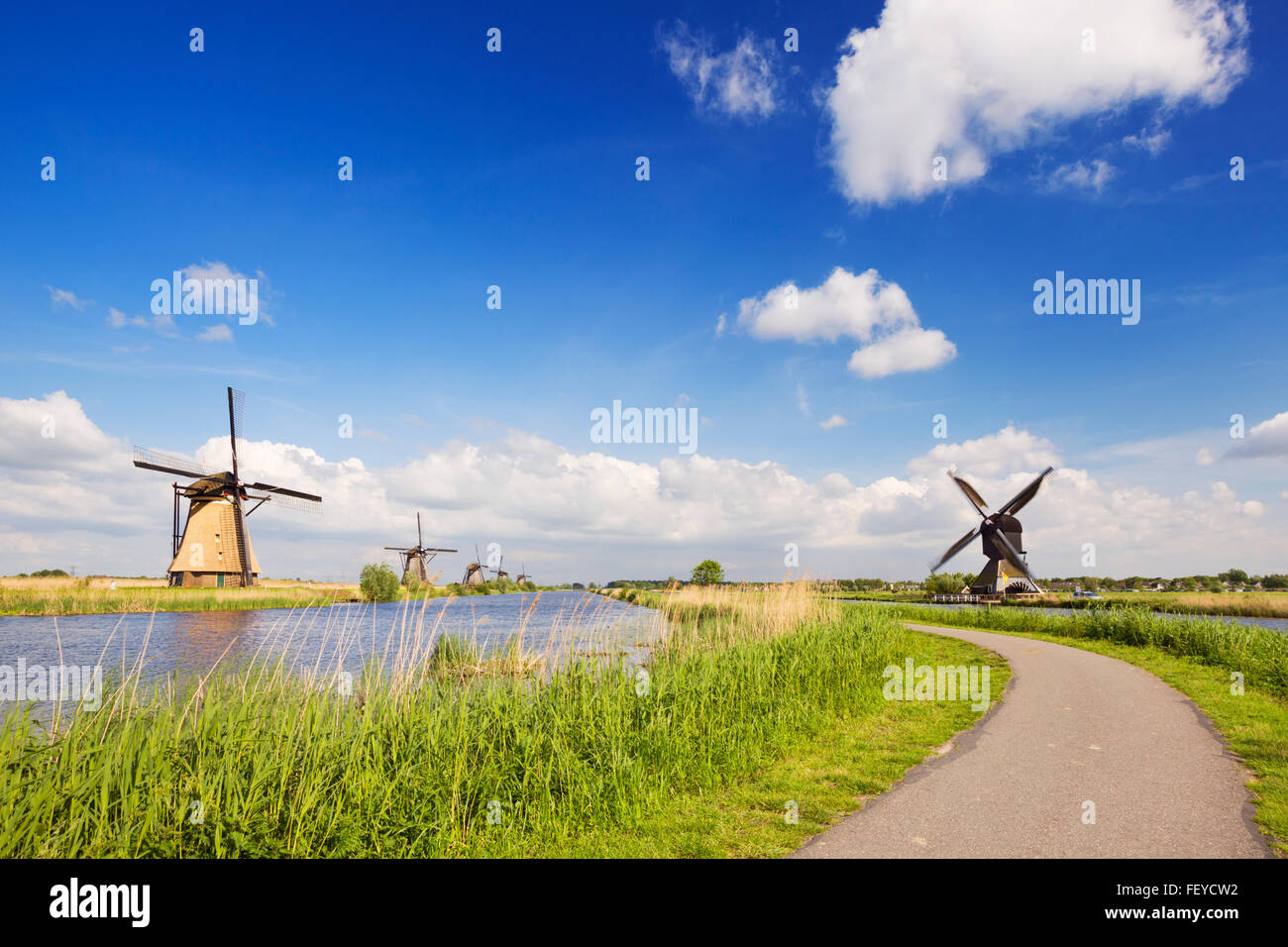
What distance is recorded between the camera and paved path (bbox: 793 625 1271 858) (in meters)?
5.25

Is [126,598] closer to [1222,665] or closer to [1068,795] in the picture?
[1068,795]

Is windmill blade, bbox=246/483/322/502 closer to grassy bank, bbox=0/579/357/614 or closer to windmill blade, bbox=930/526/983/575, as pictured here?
grassy bank, bbox=0/579/357/614

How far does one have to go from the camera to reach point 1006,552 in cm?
5572

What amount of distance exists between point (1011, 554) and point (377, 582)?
56995 mm

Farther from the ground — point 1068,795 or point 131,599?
point 1068,795

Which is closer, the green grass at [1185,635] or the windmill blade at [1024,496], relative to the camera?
the green grass at [1185,635]

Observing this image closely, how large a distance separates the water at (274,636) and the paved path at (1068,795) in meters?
4.40

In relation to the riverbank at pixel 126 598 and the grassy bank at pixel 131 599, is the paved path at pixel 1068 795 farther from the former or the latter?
the grassy bank at pixel 131 599

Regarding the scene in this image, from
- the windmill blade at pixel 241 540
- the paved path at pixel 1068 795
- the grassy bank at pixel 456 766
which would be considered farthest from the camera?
the windmill blade at pixel 241 540

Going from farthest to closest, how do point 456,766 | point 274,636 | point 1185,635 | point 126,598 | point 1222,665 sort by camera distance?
point 126,598 < point 1185,635 < point 274,636 < point 1222,665 < point 456,766

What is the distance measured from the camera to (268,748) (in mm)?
5191

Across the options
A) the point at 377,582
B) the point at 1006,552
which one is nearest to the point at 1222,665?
the point at 1006,552

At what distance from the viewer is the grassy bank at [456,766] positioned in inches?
173

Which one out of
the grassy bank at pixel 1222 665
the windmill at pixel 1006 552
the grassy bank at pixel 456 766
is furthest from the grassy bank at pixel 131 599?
the windmill at pixel 1006 552
